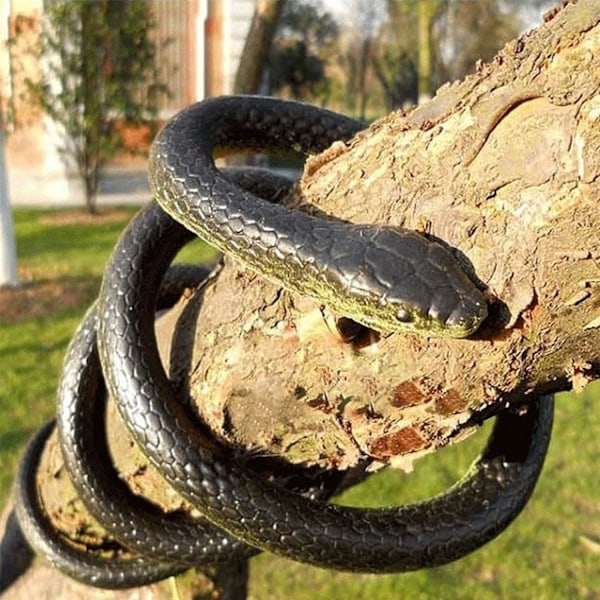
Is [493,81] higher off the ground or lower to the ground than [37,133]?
higher

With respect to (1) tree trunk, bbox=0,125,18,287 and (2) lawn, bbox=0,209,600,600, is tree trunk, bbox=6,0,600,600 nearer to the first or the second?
(2) lawn, bbox=0,209,600,600

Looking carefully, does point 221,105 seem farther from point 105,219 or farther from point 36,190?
point 36,190

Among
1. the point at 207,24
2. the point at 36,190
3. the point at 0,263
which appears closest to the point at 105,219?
the point at 36,190

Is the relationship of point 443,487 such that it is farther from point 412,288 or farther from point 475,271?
point 475,271

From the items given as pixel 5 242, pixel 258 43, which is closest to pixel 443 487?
pixel 258 43

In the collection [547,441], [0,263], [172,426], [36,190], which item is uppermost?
[172,426]

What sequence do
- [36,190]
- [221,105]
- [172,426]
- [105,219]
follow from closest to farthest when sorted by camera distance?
1. [172,426]
2. [221,105]
3. [105,219]
4. [36,190]

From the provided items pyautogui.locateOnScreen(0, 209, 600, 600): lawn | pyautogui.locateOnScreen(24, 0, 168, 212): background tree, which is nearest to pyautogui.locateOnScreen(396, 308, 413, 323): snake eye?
pyautogui.locateOnScreen(0, 209, 600, 600): lawn
